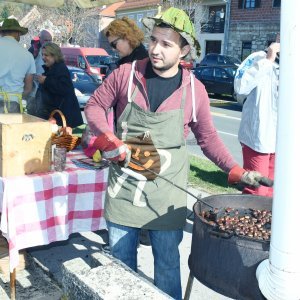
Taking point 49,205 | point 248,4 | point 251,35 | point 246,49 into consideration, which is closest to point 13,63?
point 49,205

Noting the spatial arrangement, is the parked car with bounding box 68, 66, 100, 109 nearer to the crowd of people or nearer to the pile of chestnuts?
the crowd of people

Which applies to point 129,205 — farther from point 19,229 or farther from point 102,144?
point 19,229

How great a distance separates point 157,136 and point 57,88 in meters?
3.08

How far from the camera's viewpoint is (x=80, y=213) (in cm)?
340

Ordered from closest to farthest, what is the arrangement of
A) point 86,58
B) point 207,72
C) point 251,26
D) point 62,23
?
point 207,72
point 86,58
point 251,26
point 62,23

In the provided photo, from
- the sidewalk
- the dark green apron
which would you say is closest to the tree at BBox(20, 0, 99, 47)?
the sidewalk

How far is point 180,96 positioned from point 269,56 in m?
1.76

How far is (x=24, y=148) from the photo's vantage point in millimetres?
3008

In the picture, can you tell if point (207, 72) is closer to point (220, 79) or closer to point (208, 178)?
point (220, 79)

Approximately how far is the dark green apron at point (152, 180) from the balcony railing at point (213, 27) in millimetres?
32843

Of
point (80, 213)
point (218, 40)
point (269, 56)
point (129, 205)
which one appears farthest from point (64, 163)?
point (218, 40)

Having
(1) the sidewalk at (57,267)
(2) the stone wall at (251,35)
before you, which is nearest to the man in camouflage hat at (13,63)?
(1) the sidewalk at (57,267)

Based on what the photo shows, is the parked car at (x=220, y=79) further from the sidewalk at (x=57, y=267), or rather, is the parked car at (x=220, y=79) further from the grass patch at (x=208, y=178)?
the sidewalk at (x=57, y=267)

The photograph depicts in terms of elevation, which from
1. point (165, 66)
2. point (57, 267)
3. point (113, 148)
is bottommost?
point (57, 267)
